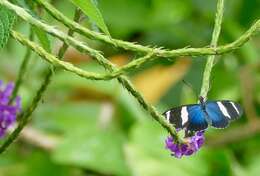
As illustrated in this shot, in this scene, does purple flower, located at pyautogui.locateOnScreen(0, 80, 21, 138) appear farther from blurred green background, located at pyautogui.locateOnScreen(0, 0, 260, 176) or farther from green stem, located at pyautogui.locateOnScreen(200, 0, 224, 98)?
blurred green background, located at pyautogui.locateOnScreen(0, 0, 260, 176)

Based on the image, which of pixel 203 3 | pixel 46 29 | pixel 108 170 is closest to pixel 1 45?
pixel 46 29

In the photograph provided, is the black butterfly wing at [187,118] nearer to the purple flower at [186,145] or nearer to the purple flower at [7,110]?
the purple flower at [186,145]

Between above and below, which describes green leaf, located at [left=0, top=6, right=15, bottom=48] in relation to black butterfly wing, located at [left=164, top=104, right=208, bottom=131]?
above

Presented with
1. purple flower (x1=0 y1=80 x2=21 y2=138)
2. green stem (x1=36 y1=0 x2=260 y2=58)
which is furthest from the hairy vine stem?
purple flower (x1=0 y1=80 x2=21 y2=138)

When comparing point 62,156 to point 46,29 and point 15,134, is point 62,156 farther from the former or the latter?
point 46,29

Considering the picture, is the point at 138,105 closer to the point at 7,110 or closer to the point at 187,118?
the point at 7,110

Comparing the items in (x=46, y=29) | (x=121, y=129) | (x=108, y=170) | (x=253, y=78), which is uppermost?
(x=253, y=78)

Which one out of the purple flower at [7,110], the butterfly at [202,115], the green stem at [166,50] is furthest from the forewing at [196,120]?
the purple flower at [7,110]
